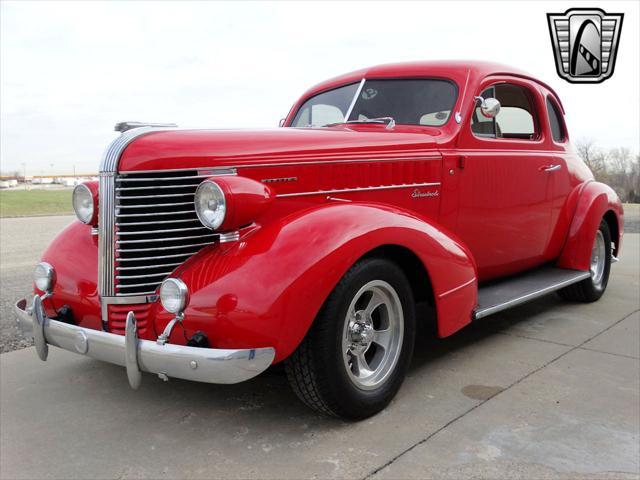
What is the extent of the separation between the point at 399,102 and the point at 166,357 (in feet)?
7.91

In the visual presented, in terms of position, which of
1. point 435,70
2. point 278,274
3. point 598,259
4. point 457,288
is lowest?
point 598,259

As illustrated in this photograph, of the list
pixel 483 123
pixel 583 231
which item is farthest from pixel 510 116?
pixel 583 231

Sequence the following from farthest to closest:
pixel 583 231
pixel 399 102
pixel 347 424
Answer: pixel 583 231
pixel 399 102
pixel 347 424

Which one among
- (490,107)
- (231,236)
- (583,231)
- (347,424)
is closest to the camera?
(231,236)

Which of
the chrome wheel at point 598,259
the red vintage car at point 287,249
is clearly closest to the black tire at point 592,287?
the chrome wheel at point 598,259

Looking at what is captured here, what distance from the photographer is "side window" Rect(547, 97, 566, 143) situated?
491 cm

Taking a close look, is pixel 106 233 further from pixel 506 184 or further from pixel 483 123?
pixel 506 184

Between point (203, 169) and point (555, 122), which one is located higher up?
point (555, 122)

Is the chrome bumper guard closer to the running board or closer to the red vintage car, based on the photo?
the red vintage car

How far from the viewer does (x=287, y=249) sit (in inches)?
98.7

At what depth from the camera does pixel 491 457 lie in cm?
244

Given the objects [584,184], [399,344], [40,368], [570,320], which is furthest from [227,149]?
[584,184]

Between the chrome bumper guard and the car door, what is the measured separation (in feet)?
6.49

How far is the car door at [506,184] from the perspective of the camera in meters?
3.86
